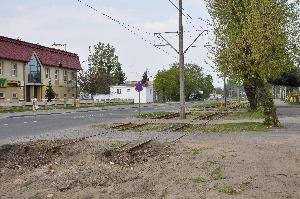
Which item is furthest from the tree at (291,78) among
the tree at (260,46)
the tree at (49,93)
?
the tree at (260,46)

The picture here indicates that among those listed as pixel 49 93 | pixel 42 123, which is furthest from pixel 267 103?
pixel 49 93

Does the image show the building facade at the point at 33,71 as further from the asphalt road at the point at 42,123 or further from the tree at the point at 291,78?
the tree at the point at 291,78

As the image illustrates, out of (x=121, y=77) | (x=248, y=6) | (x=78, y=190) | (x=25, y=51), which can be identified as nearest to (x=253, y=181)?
(x=78, y=190)

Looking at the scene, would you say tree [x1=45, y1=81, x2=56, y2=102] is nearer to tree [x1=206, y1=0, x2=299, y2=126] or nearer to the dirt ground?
tree [x1=206, y1=0, x2=299, y2=126]

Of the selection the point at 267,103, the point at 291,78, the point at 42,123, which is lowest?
the point at 42,123

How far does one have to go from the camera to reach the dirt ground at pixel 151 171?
7684mm

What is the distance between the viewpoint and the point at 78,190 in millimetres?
7941

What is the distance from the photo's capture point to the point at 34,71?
58.3 metres

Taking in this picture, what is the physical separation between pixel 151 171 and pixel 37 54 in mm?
51822

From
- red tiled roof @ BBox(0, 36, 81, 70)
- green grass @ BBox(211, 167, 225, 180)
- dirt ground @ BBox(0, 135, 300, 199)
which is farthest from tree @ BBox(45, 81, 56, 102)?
green grass @ BBox(211, 167, 225, 180)

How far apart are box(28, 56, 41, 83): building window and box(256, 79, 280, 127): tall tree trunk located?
41.5 metres

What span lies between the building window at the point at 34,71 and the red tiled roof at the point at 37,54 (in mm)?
809

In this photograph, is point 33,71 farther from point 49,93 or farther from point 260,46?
point 260,46

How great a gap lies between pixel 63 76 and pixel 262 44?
49242mm
